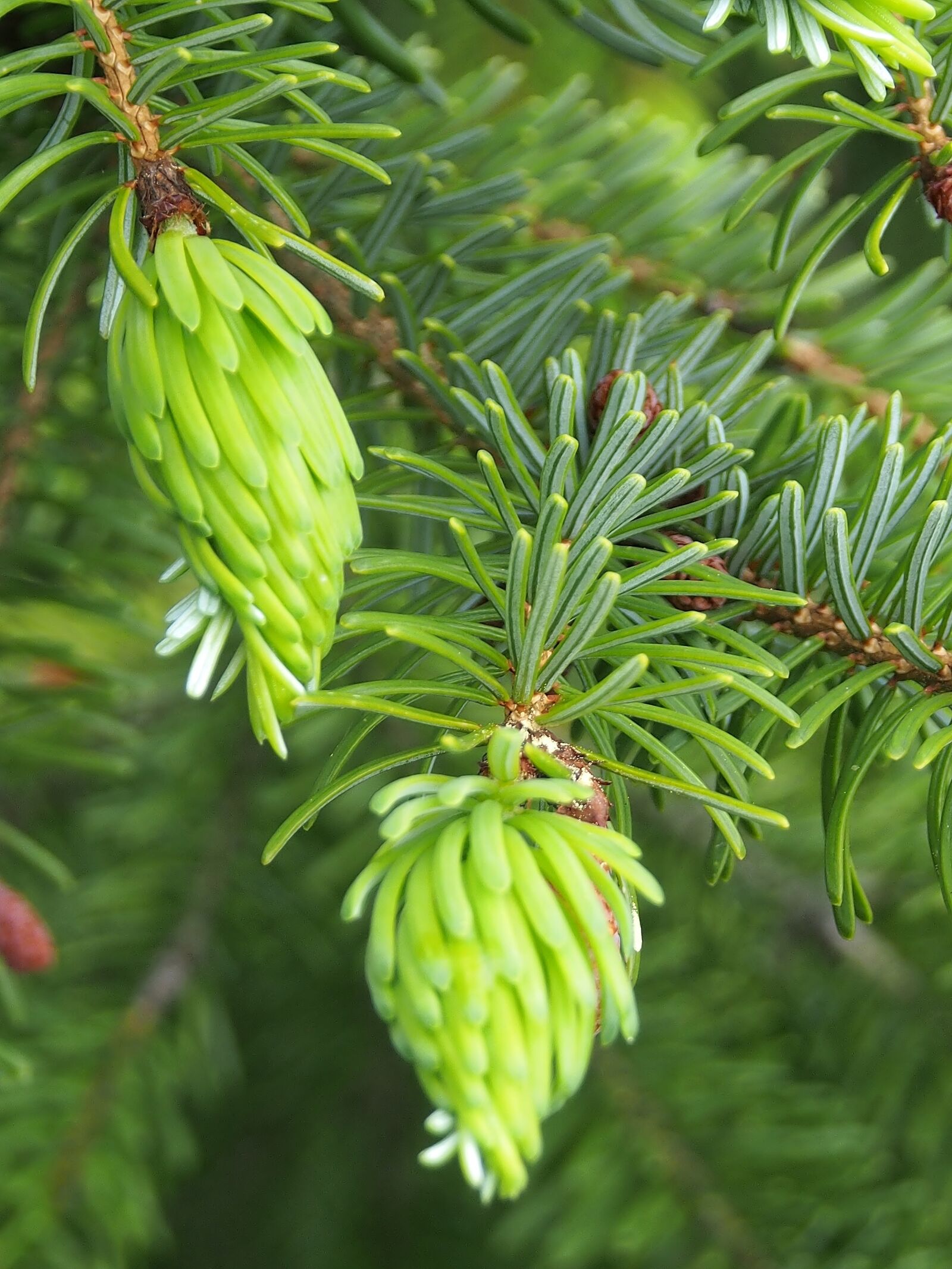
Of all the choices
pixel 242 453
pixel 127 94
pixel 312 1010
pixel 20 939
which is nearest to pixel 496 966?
pixel 242 453

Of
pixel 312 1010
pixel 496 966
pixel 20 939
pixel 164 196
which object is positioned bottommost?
pixel 312 1010

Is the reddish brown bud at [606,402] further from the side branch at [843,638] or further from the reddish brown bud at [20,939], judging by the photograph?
the reddish brown bud at [20,939]

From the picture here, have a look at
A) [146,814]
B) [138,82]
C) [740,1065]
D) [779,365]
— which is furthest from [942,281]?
[146,814]

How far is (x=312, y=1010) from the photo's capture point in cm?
84

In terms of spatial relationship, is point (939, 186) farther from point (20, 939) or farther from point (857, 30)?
point (20, 939)

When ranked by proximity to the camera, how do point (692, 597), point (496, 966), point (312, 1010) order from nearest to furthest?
1. point (496, 966)
2. point (692, 597)
3. point (312, 1010)

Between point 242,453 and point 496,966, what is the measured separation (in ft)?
0.40

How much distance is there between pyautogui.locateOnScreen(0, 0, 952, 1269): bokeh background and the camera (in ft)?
1.88

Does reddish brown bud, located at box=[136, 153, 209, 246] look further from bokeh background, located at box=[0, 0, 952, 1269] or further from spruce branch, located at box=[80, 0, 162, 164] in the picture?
bokeh background, located at box=[0, 0, 952, 1269]

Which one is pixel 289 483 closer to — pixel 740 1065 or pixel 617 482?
pixel 617 482

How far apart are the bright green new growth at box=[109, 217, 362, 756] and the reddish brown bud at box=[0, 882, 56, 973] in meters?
0.29

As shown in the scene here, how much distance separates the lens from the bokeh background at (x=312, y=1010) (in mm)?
574

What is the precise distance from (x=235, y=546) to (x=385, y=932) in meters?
0.09

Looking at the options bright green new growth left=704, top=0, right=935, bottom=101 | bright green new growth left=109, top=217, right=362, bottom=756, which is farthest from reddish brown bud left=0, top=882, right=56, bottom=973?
bright green new growth left=704, top=0, right=935, bottom=101
